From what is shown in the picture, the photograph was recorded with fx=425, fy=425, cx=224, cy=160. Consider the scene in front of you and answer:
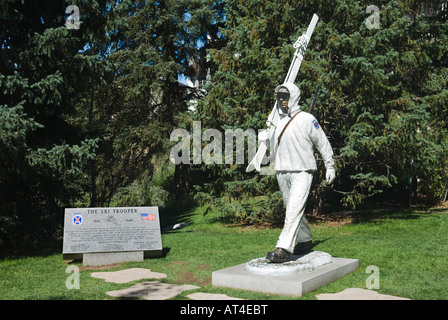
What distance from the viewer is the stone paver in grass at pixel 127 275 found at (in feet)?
20.7

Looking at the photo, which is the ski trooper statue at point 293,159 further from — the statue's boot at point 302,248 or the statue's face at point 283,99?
the statue's boot at point 302,248

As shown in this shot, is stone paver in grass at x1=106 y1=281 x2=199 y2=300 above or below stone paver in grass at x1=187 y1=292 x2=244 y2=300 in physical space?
below

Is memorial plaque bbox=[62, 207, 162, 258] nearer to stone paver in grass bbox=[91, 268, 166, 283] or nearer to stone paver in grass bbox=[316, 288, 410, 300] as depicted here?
stone paver in grass bbox=[91, 268, 166, 283]

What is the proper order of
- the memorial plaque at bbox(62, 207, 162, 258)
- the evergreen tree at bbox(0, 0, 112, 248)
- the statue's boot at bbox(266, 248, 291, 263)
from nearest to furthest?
1. the statue's boot at bbox(266, 248, 291, 263)
2. the memorial plaque at bbox(62, 207, 162, 258)
3. the evergreen tree at bbox(0, 0, 112, 248)

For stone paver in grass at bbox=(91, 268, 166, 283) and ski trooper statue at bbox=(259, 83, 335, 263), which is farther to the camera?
stone paver in grass at bbox=(91, 268, 166, 283)

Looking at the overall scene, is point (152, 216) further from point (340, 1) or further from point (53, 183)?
point (340, 1)

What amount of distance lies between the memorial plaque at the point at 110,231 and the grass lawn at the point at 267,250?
0.34 meters

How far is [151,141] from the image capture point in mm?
16422

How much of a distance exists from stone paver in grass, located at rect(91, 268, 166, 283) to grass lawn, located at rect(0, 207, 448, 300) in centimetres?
17

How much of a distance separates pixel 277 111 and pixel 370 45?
19.6ft

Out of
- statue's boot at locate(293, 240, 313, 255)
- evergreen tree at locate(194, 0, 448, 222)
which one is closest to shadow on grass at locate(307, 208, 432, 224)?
evergreen tree at locate(194, 0, 448, 222)

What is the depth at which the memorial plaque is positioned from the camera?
24.9 ft

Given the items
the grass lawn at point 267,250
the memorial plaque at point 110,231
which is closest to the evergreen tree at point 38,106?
the grass lawn at point 267,250

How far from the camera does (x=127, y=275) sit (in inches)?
259
